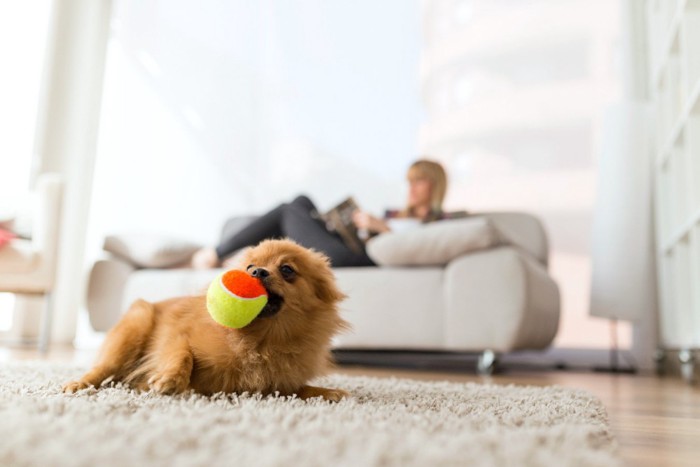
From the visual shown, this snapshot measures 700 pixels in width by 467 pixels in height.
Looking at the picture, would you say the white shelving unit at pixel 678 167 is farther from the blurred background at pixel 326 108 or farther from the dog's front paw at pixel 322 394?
the dog's front paw at pixel 322 394

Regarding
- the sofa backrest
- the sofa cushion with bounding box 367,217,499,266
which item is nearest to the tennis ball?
the sofa cushion with bounding box 367,217,499,266

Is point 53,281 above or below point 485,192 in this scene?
below

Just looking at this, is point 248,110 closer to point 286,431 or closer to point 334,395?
point 334,395

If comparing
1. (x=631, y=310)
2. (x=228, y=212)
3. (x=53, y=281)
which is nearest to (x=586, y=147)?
(x=631, y=310)

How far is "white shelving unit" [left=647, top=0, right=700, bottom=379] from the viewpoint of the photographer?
2070 millimetres

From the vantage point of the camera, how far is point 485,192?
407cm

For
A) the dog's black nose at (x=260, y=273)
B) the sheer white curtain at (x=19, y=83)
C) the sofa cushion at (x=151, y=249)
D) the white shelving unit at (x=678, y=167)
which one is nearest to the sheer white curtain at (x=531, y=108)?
the white shelving unit at (x=678, y=167)

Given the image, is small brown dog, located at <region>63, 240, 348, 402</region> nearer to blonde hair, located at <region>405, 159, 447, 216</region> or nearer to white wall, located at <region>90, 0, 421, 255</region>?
blonde hair, located at <region>405, 159, 447, 216</region>

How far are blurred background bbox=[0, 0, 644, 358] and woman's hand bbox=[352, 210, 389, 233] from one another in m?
1.28

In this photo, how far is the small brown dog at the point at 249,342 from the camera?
1.10 m

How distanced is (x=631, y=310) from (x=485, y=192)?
52.2 inches

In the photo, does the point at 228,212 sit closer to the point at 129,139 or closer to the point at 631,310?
the point at 129,139

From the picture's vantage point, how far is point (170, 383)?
1.03 m

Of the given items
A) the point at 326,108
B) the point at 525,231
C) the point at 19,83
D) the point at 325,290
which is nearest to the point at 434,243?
the point at 525,231
